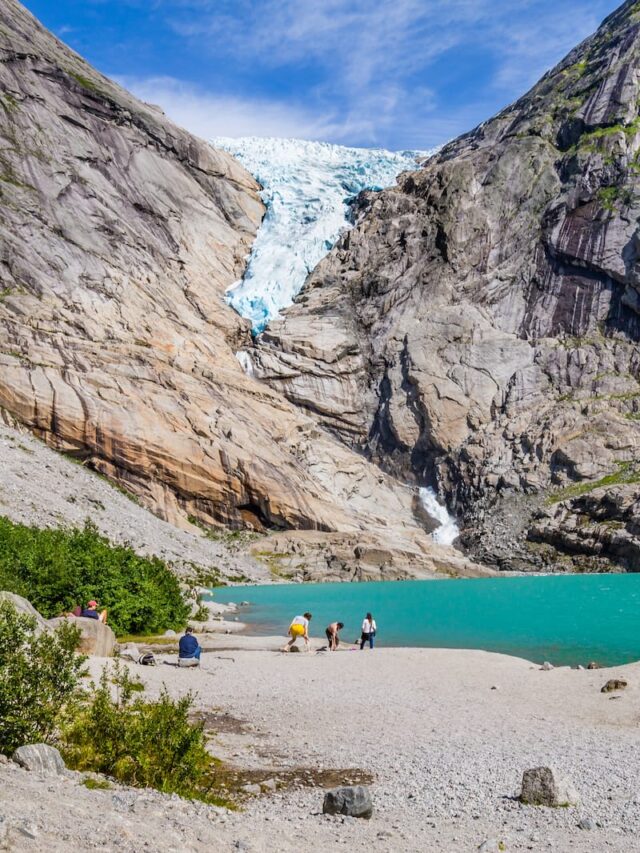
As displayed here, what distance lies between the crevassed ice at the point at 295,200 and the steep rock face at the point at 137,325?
5.03 metres

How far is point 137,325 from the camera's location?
8994 cm

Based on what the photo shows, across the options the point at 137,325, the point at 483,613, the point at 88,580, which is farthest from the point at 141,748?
the point at 137,325

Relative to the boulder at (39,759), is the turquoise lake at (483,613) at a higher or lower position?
higher

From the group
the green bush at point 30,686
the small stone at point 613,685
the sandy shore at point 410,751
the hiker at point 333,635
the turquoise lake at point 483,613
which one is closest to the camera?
the sandy shore at point 410,751

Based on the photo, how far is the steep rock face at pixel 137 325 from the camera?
7644 cm

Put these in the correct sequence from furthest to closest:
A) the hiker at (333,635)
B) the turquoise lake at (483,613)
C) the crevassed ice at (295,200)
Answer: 1. the crevassed ice at (295,200)
2. the turquoise lake at (483,613)
3. the hiker at (333,635)

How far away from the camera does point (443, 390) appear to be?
99.9 meters

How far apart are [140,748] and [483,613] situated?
33.9 m

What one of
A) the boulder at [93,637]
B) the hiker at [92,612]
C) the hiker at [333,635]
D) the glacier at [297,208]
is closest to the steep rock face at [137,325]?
the glacier at [297,208]

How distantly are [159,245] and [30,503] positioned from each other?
218 ft

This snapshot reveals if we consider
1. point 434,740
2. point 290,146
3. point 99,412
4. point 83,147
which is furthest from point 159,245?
point 434,740

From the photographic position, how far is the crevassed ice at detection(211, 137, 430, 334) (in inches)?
Result: 4616

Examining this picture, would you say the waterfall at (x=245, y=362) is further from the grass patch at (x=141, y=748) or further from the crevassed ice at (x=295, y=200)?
the grass patch at (x=141, y=748)

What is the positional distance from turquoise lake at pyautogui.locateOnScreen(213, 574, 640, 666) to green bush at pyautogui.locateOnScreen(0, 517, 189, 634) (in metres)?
5.72
